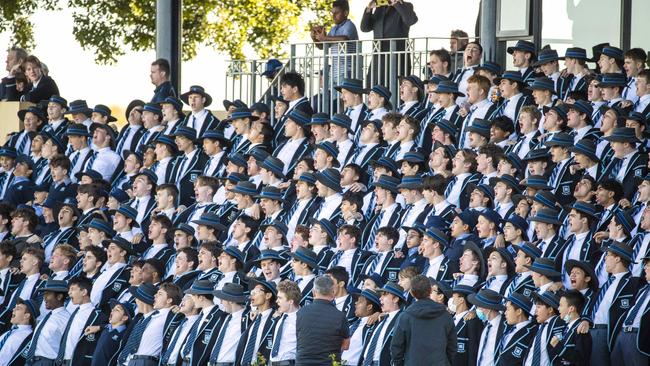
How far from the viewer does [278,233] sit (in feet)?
59.9

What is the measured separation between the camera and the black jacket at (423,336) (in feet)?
43.4

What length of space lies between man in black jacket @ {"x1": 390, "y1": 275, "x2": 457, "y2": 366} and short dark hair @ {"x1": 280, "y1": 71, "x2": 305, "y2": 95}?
7.91 metres

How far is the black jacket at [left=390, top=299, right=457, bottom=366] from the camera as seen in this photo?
13.2 metres

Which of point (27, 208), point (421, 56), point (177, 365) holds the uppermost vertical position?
point (421, 56)

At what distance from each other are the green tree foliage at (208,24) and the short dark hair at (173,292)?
573 inches

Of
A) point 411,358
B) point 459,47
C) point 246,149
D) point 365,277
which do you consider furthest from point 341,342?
point 459,47

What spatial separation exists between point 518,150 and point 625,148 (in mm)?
1395

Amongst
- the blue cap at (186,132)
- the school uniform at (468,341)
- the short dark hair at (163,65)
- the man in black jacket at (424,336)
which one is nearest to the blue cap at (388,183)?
the school uniform at (468,341)

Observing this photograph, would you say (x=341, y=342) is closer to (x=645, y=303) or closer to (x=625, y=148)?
(x=645, y=303)

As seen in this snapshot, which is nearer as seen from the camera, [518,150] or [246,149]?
[518,150]

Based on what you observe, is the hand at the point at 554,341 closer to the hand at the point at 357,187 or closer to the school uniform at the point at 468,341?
the school uniform at the point at 468,341

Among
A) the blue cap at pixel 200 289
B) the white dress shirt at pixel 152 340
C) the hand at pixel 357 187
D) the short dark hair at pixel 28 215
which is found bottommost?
the white dress shirt at pixel 152 340

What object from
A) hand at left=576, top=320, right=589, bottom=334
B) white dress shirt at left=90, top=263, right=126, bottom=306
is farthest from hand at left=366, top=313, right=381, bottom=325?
white dress shirt at left=90, top=263, right=126, bottom=306

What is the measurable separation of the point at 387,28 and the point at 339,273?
551 cm
